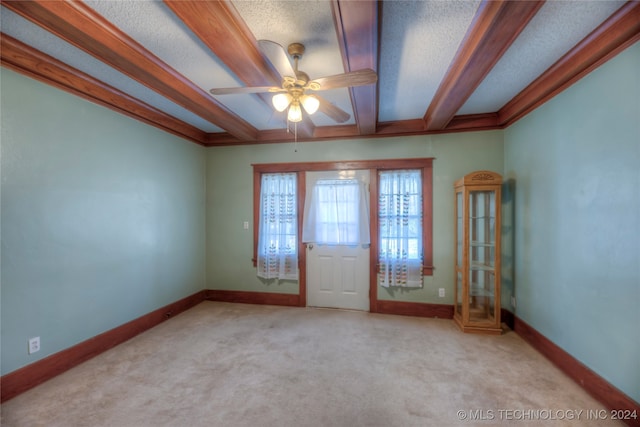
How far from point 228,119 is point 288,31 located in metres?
1.67

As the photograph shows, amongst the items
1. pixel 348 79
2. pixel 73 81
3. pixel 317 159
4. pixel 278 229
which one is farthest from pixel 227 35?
pixel 278 229

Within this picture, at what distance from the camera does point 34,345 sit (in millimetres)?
2070

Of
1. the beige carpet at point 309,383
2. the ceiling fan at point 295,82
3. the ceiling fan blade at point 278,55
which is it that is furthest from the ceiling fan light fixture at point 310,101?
the beige carpet at point 309,383

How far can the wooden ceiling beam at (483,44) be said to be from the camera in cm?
147

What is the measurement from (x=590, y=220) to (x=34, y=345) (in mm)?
4343

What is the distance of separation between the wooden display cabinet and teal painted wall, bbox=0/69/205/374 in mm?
3591

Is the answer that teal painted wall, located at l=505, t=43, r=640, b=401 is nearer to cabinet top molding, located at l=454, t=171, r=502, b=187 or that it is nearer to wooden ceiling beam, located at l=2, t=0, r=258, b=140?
cabinet top molding, located at l=454, t=171, r=502, b=187

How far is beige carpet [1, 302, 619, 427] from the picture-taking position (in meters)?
1.75

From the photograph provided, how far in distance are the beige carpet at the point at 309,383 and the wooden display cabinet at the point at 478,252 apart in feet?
0.88

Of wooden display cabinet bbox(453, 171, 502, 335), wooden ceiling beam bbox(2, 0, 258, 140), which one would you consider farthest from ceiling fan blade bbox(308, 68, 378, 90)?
wooden display cabinet bbox(453, 171, 502, 335)

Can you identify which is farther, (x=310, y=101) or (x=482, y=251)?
(x=482, y=251)

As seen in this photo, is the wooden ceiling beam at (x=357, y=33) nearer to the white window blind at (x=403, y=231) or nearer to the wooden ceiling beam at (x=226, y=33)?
the wooden ceiling beam at (x=226, y=33)

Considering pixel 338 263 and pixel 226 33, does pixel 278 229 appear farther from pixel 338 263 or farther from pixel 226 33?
pixel 226 33

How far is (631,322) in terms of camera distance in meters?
1.68
